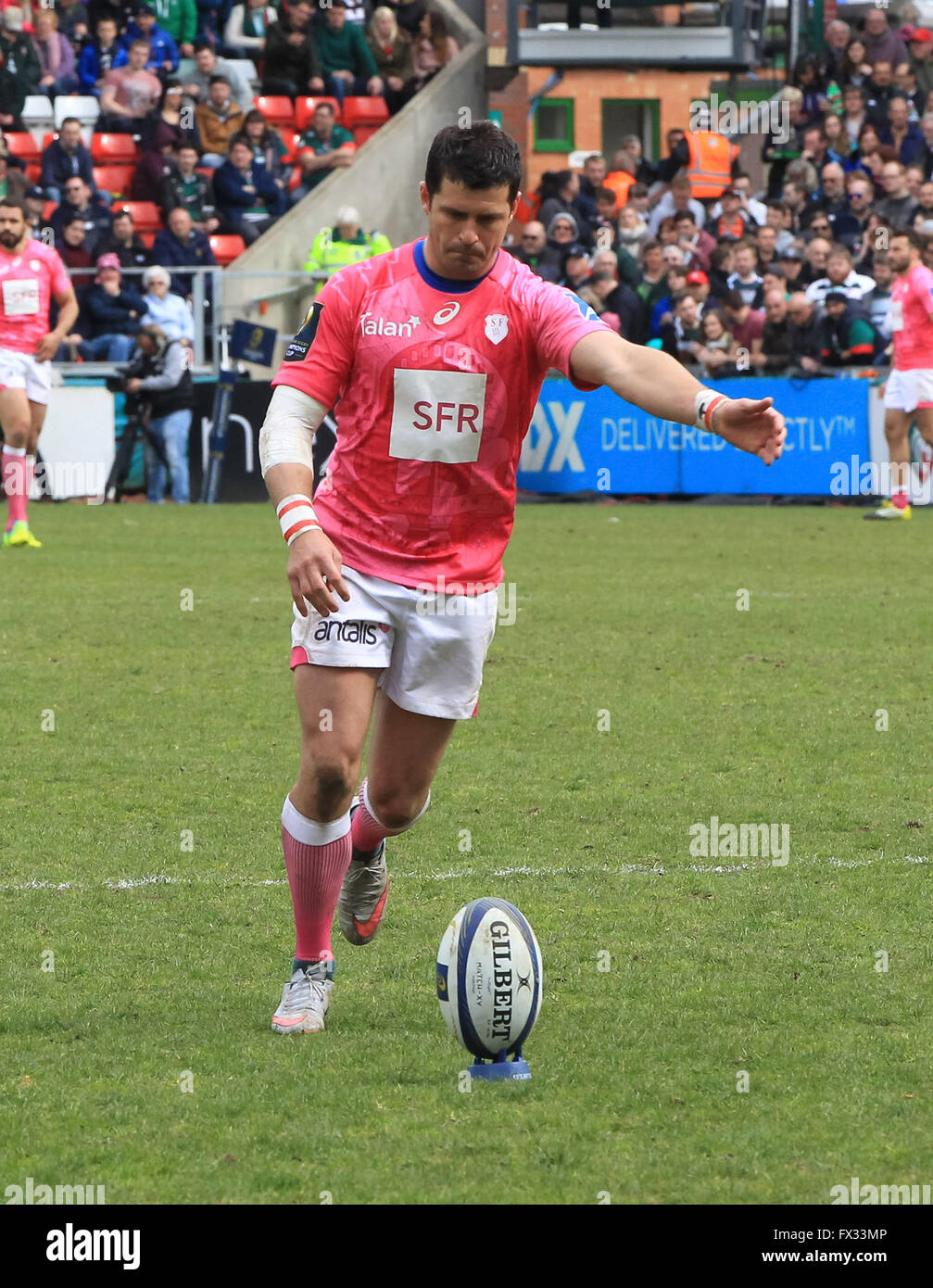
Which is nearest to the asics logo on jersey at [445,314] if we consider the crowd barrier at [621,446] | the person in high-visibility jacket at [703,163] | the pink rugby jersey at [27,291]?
the pink rugby jersey at [27,291]

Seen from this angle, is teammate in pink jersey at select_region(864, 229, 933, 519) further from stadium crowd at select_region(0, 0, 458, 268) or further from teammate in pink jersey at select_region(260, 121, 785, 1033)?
teammate in pink jersey at select_region(260, 121, 785, 1033)

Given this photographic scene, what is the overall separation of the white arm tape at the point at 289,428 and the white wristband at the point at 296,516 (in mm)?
132

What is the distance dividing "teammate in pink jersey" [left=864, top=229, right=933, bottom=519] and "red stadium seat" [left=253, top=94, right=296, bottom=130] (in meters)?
10.8

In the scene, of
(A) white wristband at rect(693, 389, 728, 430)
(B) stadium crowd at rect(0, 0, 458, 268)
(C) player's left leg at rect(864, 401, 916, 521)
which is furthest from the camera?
(B) stadium crowd at rect(0, 0, 458, 268)

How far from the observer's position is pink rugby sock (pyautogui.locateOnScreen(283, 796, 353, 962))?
4.47 meters

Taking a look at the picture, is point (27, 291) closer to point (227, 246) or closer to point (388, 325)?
point (227, 246)

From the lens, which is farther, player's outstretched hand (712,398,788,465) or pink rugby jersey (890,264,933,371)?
pink rugby jersey (890,264,933,371)

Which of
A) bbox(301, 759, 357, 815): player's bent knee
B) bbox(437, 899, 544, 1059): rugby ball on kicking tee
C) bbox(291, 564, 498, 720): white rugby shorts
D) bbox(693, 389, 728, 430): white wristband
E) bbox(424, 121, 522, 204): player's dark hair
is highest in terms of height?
bbox(424, 121, 522, 204): player's dark hair

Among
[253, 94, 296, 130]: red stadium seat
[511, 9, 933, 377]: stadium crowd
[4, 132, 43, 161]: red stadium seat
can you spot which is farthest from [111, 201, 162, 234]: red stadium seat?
[511, 9, 933, 377]: stadium crowd

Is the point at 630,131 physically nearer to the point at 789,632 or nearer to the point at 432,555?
the point at 789,632

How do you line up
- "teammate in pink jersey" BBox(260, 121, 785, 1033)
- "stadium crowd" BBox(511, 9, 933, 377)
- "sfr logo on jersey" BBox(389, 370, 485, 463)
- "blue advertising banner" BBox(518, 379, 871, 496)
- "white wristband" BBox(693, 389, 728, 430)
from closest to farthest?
"white wristband" BBox(693, 389, 728, 430), "teammate in pink jersey" BBox(260, 121, 785, 1033), "sfr logo on jersey" BBox(389, 370, 485, 463), "blue advertising banner" BBox(518, 379, 871, 496), "stadium crowd" BBox(511, 9, 933, 377)

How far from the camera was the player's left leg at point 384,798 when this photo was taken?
4742 mm

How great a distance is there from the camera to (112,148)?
23.4m

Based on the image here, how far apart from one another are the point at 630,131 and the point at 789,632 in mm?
19741
